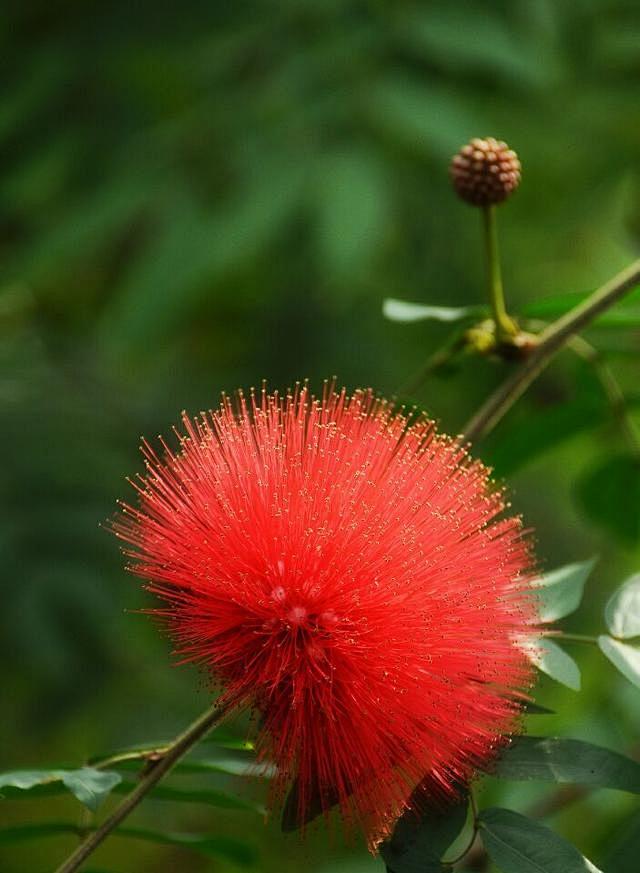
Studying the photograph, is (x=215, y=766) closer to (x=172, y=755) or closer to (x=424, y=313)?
(x=172, y=755)

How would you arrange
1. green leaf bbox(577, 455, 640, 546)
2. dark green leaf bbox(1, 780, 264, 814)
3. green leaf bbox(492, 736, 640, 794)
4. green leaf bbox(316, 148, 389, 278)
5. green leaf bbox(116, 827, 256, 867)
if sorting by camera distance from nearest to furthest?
green leaf bbox(492, 736, 640, 794) → dark green leaf bbox(1, 780, 264, 814) → green leaf bbox(116, 827, 256, 867) → green leaf bbox(577, 455, 640, 546) → green leaf bbox(316, 148, 389, 278)

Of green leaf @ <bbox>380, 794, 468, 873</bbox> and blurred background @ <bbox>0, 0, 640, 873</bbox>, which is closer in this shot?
green leaf @ <bbox>380, 794, 468, 873</bbox>

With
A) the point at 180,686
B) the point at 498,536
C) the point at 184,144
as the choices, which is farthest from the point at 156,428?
the point at 498,536

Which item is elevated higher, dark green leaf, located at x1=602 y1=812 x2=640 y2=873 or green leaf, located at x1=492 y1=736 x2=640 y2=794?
green leaf, located at x1=492 y1=736 x2=640 y2=794

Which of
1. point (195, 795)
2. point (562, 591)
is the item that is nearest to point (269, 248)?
point (562, 591)

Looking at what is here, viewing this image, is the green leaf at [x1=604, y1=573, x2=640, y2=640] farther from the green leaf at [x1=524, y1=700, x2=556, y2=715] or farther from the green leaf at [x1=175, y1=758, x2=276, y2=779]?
the green leaf at [x1=175, y1=758, x2=276, y2=779]

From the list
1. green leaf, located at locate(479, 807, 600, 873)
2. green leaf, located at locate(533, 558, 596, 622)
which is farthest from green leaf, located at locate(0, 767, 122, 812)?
green leaf, located at locate(533, 558, 596, 622)
